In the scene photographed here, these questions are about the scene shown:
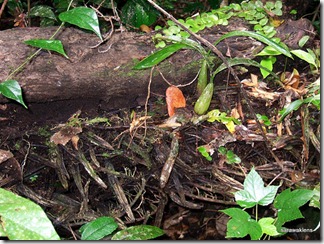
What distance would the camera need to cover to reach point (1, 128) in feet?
4.59

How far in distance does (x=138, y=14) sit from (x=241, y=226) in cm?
114

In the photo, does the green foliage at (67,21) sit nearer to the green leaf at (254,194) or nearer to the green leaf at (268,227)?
the green leaf at (254,194)

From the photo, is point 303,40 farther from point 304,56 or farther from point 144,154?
point 144,154

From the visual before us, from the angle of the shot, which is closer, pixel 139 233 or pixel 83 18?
pixel 83 18

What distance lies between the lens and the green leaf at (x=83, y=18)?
111 centimetres

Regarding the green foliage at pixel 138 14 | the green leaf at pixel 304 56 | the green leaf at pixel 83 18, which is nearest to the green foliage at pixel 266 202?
the green leaf at pixel 304 56

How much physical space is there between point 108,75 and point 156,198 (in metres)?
0.52

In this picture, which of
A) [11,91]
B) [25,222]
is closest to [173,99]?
[11,91]

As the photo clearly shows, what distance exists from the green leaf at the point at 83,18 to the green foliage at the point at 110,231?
576 millimetres

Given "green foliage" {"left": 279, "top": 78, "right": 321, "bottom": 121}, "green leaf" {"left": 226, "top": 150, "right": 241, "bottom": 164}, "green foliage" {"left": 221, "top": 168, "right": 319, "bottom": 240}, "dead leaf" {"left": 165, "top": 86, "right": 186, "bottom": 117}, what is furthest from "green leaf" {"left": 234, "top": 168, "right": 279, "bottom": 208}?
"dead leaf" {"left": 165, "top": 86, "right": 186, "bottom": 117}

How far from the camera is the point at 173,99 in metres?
1.46

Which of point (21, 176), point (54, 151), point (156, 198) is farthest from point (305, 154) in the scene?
point (21, 176)

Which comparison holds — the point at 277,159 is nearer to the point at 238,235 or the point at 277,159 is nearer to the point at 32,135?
the point at 238,235

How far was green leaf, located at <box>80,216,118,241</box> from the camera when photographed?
1174 millimetres
